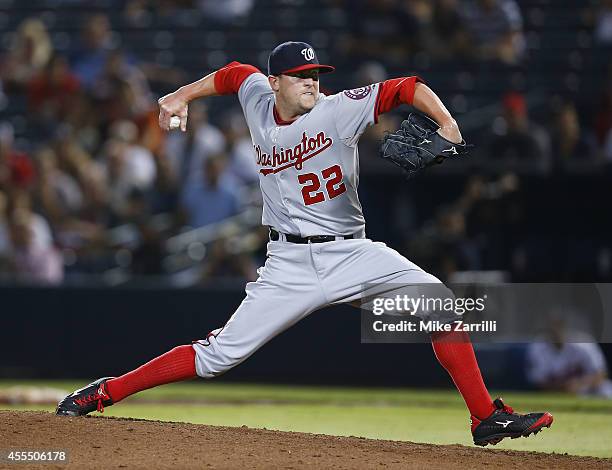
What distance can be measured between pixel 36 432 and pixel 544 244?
6996 mm

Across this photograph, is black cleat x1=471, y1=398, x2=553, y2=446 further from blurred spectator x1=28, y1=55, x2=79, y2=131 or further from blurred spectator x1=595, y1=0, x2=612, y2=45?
blurred spectator x1=28, y1=55, x2=79, y2=131

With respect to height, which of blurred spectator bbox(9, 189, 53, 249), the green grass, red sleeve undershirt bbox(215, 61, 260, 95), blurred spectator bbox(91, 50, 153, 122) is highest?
blurred spectator bbox(91, 50, 153, 122)

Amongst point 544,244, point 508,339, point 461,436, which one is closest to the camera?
point 461,436

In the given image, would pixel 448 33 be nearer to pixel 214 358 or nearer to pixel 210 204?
pixel 210 204

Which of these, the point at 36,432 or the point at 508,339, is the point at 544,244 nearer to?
the point at 508,339

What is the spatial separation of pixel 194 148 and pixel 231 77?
674 centimetres

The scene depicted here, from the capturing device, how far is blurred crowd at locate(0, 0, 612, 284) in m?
11.7

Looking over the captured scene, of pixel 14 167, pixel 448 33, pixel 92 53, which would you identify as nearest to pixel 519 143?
pixel 448 33

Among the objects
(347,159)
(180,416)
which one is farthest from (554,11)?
(347,159)

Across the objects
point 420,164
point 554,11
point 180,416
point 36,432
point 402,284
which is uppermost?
point 554,11

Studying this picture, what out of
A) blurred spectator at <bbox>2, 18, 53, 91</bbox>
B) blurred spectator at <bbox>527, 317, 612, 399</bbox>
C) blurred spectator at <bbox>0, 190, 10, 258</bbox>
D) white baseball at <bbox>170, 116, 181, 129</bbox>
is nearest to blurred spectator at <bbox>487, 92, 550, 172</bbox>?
blurred spectator at <bbox>527, 317, 612, 399</bbox>

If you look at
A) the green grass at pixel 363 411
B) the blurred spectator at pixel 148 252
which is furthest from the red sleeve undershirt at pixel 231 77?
the blurred spectator at pixel 148 252

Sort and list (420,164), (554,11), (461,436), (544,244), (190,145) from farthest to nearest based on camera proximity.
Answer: (554,11) → (190,145) → (544,244) → (461,436) → (420,164)

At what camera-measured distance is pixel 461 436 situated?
7.47 m
